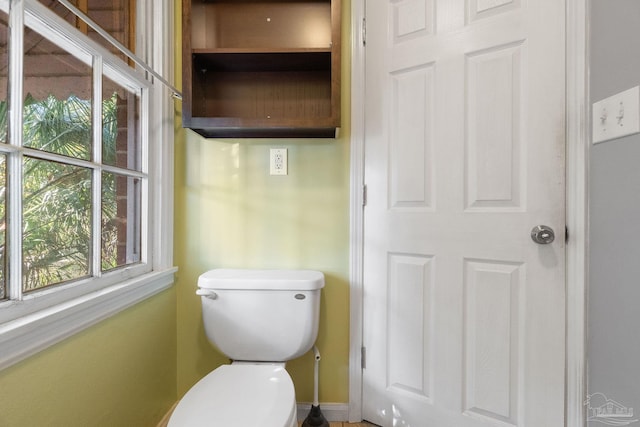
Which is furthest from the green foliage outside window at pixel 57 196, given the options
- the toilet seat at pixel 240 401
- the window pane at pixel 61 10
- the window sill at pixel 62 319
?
the toilet seat at pixel 240 401

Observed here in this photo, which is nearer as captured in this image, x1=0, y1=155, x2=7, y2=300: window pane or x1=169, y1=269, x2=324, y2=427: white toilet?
x1=0, y1=155, x2=7, y2=300: window pane

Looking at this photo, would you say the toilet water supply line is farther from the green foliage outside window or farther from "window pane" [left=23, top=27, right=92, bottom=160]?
"window pane" [left=23, top=27, right=92, bottom=160]

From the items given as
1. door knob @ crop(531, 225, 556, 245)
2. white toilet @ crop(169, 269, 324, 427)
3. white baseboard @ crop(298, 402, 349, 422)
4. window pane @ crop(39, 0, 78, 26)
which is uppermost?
window pane @ crop(39, 0, 78, 26)

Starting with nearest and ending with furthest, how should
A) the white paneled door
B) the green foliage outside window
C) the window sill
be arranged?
the window sill, the green foliage outside window, the white paneled door

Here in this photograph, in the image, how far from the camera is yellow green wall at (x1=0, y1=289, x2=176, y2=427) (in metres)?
0.66

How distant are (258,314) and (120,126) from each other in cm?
86

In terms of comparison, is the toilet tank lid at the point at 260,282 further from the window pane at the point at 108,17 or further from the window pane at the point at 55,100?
the window pane at the point at 108,17

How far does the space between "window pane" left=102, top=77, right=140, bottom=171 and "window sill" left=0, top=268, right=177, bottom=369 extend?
0.44 meters

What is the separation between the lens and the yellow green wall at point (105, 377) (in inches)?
26.0

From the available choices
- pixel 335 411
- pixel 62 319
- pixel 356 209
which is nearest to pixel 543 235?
pixel 356 209

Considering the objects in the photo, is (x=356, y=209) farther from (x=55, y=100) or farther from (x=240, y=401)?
(x=55, y=100)

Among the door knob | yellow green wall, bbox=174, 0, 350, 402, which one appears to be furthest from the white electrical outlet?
the door knob

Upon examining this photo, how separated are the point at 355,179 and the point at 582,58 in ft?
2.66

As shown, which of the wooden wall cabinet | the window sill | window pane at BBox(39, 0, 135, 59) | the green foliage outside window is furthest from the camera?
the wooden wall cabinet
